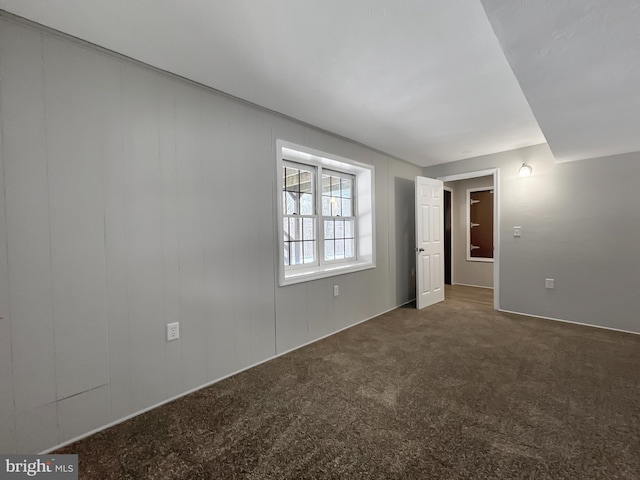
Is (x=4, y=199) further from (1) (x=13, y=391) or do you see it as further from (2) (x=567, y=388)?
(2) (x=567, y=388)

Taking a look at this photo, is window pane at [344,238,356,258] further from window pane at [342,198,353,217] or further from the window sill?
window pane at [342,198,353,217]

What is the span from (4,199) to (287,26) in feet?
5.69

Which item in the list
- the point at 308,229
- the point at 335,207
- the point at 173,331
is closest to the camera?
the point at 173,331

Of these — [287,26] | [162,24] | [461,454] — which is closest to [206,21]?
[162,24]

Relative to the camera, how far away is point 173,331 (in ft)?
6.52

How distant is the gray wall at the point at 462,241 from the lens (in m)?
5.82

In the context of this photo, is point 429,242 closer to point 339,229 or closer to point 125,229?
point 339,229

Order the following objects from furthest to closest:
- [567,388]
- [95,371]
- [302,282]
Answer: [302,282]
[567,388]
[95,371]

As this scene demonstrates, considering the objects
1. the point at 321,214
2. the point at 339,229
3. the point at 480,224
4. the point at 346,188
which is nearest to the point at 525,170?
the point at 480,224

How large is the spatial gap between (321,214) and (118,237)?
2005 millimetres

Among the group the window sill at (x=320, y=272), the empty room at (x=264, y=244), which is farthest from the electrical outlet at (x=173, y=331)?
the window sill at (x=320, y=272)

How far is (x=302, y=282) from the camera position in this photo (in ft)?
9.47

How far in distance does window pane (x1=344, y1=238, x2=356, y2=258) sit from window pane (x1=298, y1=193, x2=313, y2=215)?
0.79 metres

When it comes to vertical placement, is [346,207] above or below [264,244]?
above
